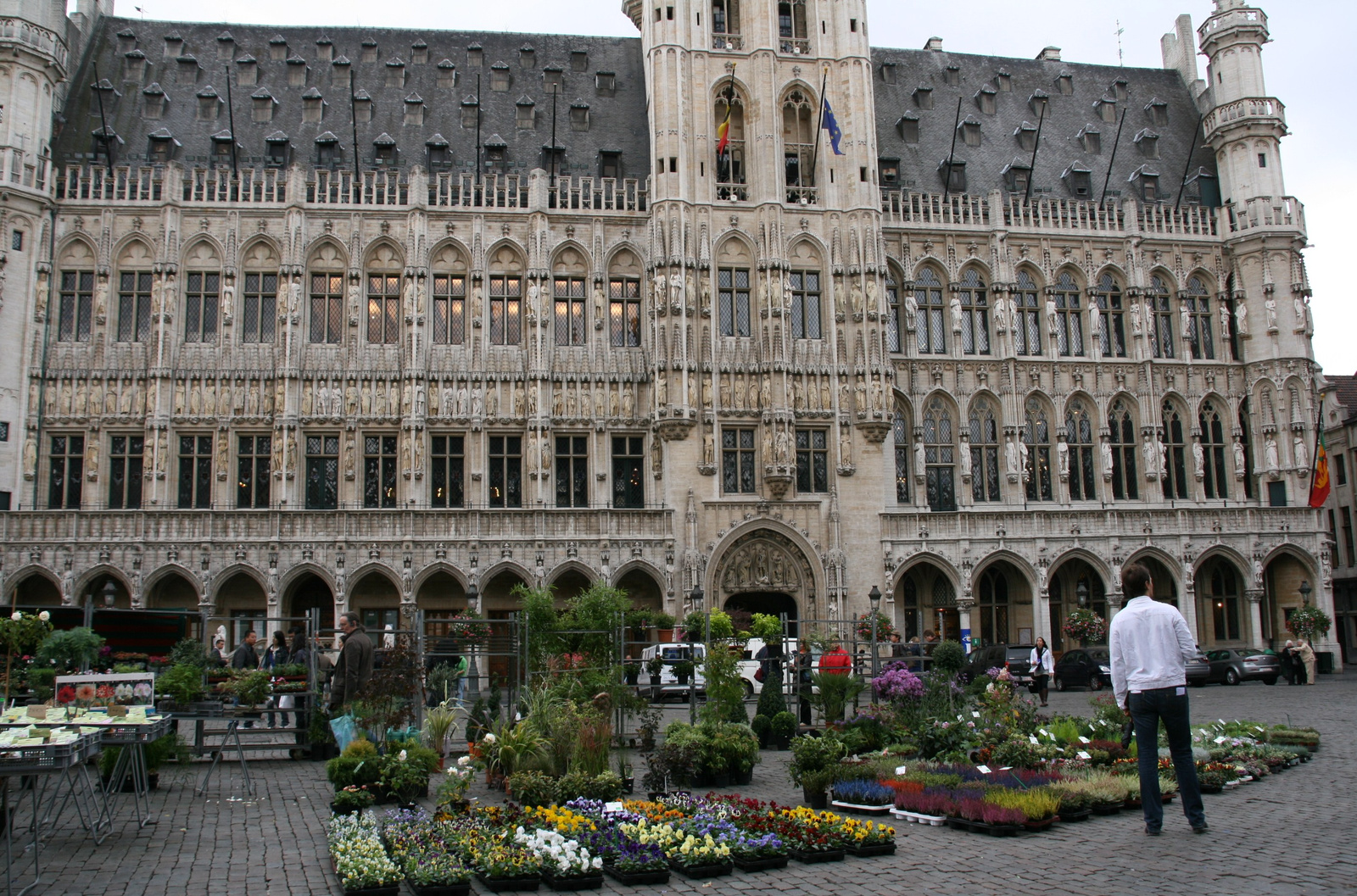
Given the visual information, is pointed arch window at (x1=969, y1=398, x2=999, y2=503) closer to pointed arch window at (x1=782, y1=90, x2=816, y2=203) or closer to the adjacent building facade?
the adjacent building facade

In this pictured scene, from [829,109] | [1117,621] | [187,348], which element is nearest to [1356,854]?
[1117,621]

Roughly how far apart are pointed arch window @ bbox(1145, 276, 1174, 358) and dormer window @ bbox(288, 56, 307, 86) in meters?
33.2

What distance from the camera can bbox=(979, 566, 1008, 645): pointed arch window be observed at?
3972 centimetres

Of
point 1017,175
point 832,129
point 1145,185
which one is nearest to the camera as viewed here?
point 832,129

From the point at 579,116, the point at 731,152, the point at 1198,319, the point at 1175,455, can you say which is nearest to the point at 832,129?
the point at 731,152

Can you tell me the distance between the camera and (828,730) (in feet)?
52.5

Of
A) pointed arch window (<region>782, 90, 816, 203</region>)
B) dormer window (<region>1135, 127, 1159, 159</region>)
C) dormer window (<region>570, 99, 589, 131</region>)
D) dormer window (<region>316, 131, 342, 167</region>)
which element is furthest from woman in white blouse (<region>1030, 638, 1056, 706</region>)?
dormer window (<region>316, 131, 342, 167</region>)

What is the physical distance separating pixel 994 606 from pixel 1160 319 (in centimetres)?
1303

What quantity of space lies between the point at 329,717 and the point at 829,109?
27.6 meters

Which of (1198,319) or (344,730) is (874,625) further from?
(1198,319)

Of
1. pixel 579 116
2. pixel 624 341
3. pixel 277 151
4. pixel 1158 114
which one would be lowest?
pixel 624 341

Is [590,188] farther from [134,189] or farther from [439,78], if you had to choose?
[134,189]

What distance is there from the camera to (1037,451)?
40031mm

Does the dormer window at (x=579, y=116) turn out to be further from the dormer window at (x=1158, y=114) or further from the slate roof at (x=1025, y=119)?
the dormer window at (x=1158, y=114)
